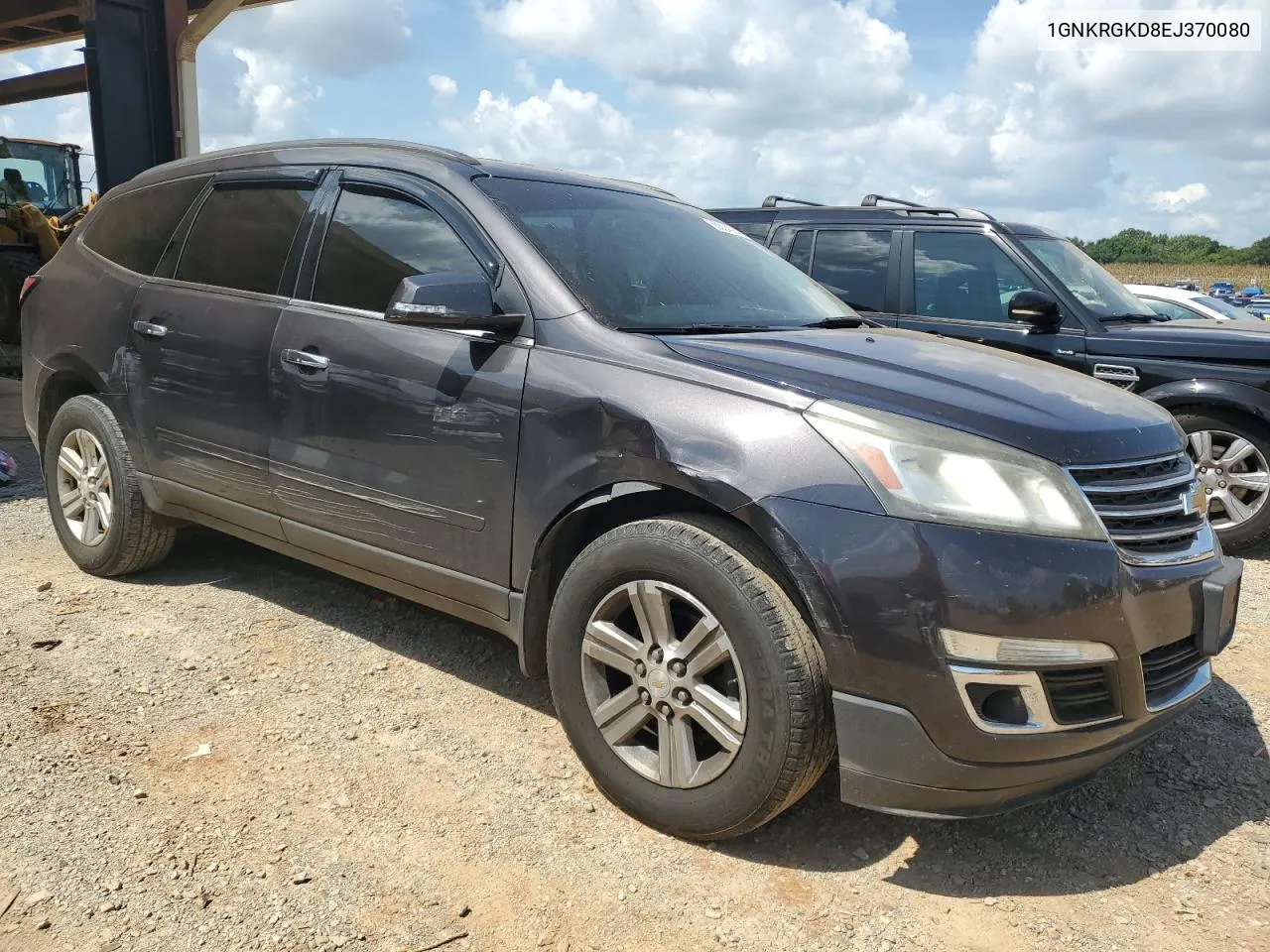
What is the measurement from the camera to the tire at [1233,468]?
18.9 ft

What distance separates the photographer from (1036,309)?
20.1ft

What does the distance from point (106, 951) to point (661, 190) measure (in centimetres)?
329

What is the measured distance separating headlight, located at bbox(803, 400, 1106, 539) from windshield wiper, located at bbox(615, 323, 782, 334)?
0.76 m

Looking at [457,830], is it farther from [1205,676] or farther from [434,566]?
[1205,676]

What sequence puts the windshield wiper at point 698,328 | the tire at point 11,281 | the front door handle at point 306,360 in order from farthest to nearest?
the tire at point 11,281, the front door handle at point 306,360, the windshield wiper at point 698,328

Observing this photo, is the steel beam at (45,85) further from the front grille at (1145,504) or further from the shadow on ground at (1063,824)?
the front grille at (1145,504)

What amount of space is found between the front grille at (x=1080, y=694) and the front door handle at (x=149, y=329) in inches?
135

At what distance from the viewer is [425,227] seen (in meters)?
3.36

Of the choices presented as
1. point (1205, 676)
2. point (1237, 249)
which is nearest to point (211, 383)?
point (1205, 676)

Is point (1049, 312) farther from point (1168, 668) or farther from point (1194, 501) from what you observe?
point (1168, 668)

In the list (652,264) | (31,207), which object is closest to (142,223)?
(652,264)

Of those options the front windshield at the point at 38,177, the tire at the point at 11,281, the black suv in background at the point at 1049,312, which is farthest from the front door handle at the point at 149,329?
the front windshield at the point at 38,177

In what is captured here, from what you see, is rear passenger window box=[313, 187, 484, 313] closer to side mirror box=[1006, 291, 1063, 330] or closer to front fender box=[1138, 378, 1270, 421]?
side mirror box=[1006, 291, 1063, 330]

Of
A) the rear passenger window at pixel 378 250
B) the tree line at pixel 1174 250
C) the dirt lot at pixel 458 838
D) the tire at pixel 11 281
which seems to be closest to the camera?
the dirt lot at pixel 458 838
